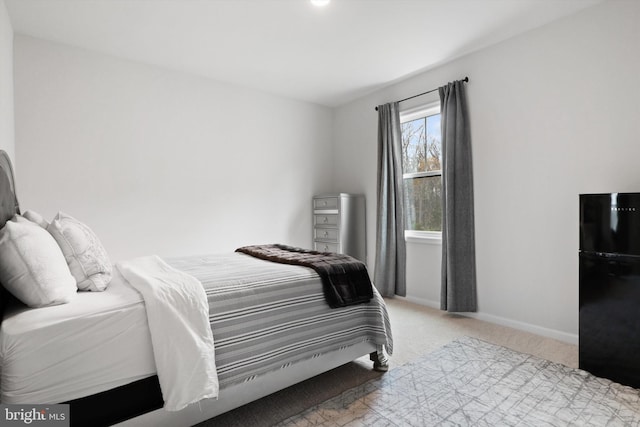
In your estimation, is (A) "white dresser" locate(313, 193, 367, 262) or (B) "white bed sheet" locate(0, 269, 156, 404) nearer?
(B) "white bed sheet" locate(0, 269, 156, 404)

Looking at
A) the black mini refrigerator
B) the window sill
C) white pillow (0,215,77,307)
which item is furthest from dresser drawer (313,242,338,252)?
white pillow (0,215,77,307)

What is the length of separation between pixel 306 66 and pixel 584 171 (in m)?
2.81

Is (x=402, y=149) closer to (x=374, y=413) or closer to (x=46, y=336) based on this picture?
(x=374, y=413)

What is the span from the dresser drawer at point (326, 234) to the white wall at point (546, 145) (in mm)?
1835

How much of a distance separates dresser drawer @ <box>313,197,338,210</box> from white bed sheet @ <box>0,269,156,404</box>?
3.22 meters

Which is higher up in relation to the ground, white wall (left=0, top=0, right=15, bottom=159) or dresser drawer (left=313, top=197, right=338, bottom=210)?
white wall (left=0, top=0, right=15, bottom=159)

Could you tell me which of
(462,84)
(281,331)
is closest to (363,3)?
(462,84)

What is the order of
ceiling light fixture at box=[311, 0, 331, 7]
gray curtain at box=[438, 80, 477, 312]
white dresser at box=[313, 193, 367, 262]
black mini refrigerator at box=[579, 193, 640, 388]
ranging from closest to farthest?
1. black mini refrigerator at box=[579, 193, 640, 388]
2. ceiling light fixture at box=[311, 0, 331, 7]
3. gray curtain at box=[438, 80, 477, 312]
4. white dresser at box=[313, 193, 367, 262]

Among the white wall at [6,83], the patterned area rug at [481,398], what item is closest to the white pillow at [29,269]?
the patterned area rug at [481,398]

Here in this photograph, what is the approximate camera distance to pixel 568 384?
6.90 ft

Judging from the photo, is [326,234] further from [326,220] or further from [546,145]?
[546,145]

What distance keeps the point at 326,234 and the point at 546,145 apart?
2.77m

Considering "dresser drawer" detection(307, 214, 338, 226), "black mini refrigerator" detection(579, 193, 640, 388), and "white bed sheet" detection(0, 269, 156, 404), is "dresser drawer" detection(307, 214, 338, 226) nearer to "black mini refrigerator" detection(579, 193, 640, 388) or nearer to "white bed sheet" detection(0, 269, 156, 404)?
"black mini refrigerator" detection(579, 193, 640, 388)

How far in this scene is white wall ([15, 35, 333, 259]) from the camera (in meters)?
3.09
